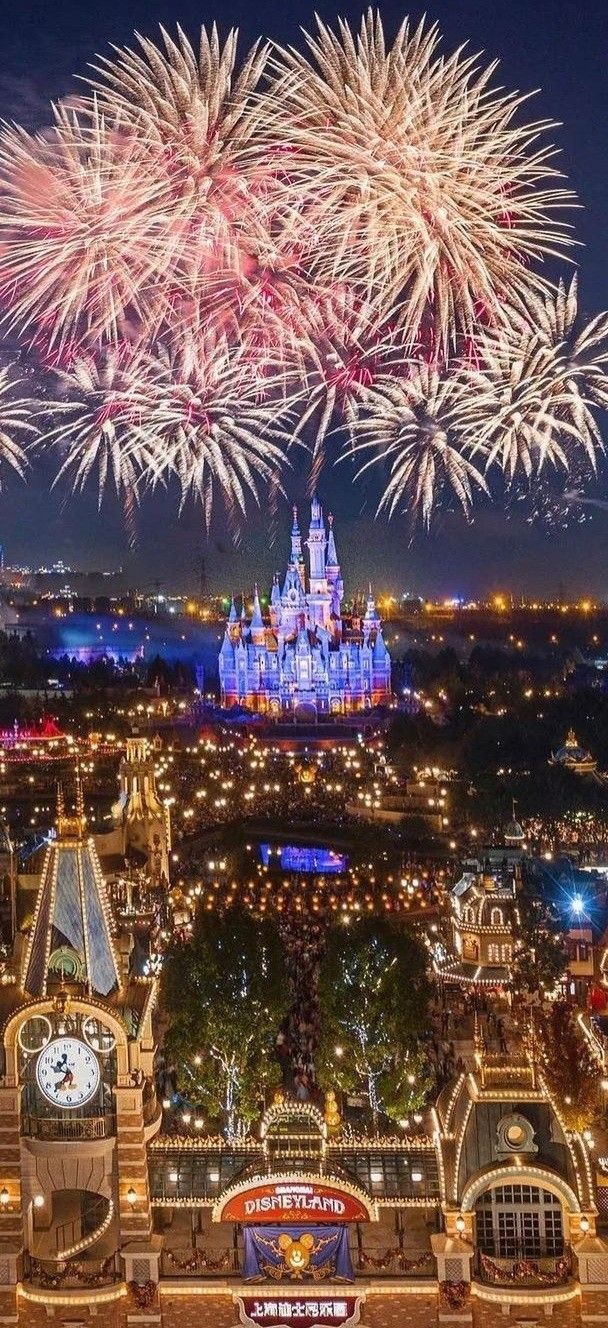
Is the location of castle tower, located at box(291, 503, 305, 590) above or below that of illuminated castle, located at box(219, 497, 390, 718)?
above

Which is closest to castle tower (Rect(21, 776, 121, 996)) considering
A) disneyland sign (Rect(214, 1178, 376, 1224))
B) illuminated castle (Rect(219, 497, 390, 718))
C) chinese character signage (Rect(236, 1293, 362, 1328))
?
disneyland sign (Rect(214, 1178, 376, 1224))

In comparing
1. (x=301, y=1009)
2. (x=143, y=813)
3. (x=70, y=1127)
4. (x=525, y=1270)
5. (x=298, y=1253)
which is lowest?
(x=525, y=1270)

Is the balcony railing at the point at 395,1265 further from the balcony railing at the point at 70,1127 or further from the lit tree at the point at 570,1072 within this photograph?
the lit tree at the point at 570,1072

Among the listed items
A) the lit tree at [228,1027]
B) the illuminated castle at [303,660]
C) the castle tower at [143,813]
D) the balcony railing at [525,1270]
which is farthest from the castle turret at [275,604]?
the balcony railing at [525,1270]

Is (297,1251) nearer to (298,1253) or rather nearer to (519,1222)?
(298,1253)

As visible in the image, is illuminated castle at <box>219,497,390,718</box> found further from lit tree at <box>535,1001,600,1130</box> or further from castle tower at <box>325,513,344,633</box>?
lit tree at <box>535,1001,600,1130</box>

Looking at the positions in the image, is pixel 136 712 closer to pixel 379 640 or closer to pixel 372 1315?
pixel 379 640

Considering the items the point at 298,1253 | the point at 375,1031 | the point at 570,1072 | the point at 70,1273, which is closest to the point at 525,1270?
the point at 298,1253

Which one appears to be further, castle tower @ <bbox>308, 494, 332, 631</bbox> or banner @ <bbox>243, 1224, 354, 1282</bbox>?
castle tower @ <bbox>308, 494, 332, 631</bbox>
